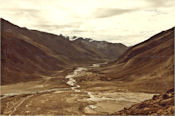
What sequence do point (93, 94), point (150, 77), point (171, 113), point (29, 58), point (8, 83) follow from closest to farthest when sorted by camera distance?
point (171, 113), point (93, 94), point (150, 77), point (8, 83), point (29, 58)

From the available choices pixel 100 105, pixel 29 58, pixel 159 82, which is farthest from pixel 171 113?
pixel 29 58

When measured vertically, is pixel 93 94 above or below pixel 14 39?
below

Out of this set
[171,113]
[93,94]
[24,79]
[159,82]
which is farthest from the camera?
[24,79]

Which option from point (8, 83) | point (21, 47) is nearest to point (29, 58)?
point (21, 47)

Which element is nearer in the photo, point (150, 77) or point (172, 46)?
point (150, 77)

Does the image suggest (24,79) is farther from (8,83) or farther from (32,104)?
(32,104)

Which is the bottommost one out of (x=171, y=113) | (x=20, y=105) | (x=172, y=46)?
(x=20, y=105)

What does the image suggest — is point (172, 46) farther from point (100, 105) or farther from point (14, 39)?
point (14, 39)

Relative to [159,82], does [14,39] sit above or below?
above

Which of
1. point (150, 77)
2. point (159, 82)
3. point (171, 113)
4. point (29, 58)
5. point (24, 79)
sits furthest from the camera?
point (29, 58)
